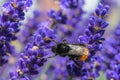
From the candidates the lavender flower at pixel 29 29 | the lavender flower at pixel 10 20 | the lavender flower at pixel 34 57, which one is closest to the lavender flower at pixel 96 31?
the lavender flower at pixel 34 57

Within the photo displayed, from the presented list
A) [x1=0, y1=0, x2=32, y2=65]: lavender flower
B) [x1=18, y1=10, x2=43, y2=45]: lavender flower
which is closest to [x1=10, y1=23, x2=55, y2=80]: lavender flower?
[x1=0, y1=0, x2=32, y2=65]: lavender flower

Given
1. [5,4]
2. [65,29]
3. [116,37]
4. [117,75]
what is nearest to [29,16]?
[65,29]

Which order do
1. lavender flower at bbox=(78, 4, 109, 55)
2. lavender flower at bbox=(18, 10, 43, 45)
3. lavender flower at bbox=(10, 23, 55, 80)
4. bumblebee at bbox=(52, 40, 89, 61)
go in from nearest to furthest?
lavender flower at bbox=(10, 23, 55, 80) < lavender flower at bbox=(78, 4, 109, 55) < bumblebee at bbox=(52, 40, 89, 61) < lavender flower at bbox=(18, 10, 43, 45)

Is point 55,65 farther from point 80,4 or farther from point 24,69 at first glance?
point 24,69

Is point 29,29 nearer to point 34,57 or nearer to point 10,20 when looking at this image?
point 10,20

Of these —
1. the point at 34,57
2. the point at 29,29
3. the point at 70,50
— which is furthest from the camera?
the point at 29,29

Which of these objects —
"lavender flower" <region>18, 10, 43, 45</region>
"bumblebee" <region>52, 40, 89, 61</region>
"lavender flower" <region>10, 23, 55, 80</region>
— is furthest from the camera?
"lavender flower" <region>18, 10, 43, 45</region>

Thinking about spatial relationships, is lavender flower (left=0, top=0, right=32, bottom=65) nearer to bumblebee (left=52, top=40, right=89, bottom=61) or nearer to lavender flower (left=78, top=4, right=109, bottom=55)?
bumblebee (left=52, top=40, right=89, bottom=61)

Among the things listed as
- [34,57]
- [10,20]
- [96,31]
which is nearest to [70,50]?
[96,31]
